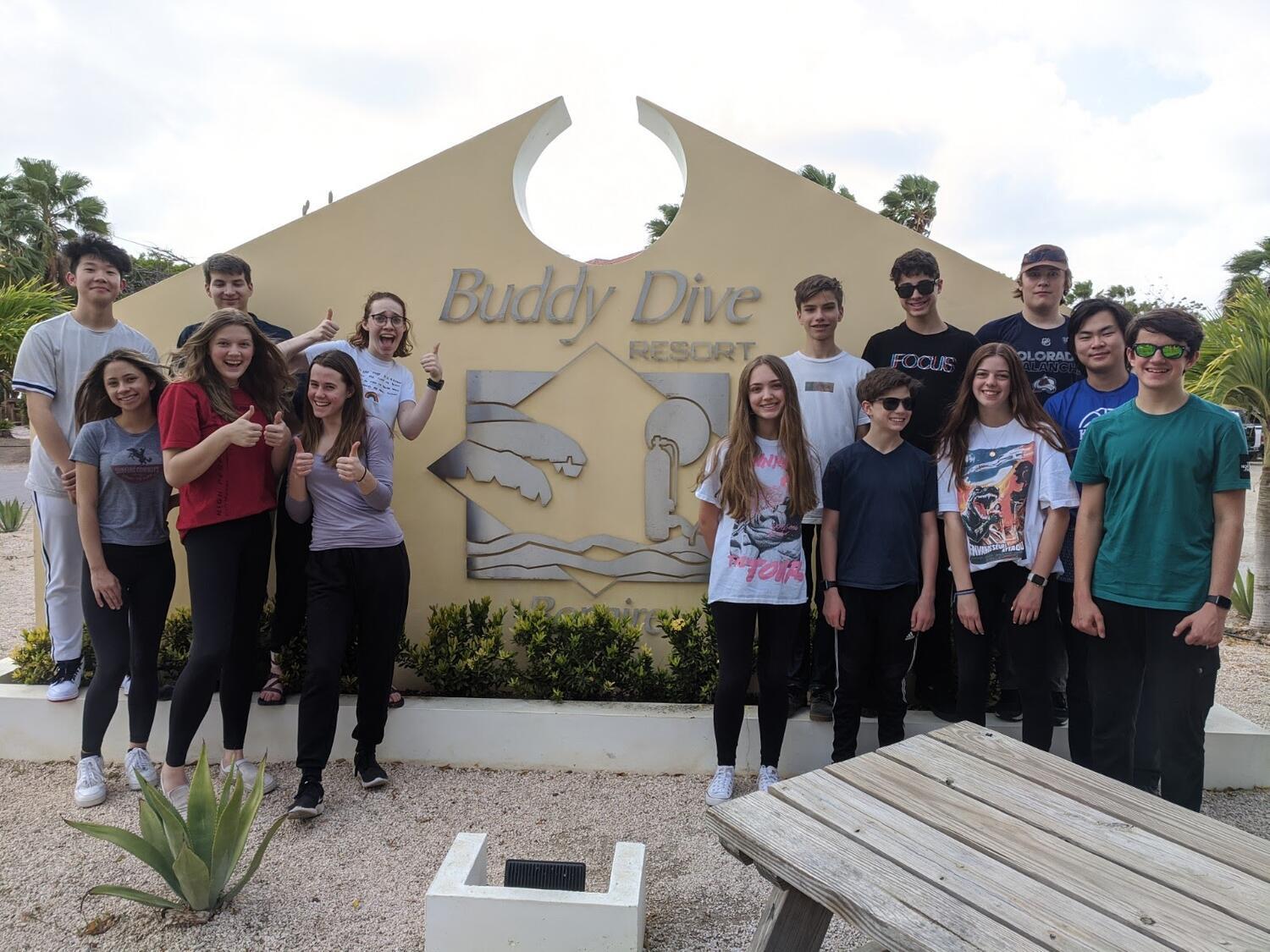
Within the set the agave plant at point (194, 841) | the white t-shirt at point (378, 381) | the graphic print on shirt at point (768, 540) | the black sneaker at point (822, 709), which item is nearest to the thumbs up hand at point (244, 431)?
the white t-shirt at point (378, 381)

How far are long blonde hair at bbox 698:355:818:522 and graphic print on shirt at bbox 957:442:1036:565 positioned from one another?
0.59 m

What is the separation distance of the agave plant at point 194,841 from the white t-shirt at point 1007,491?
2.59 m

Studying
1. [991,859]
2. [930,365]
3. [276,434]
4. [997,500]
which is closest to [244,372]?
[276,434]

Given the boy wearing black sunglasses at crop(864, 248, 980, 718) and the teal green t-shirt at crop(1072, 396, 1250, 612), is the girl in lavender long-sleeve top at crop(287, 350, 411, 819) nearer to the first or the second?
the boy wearing black sunglasses at crop(864, 248, 980, 718)

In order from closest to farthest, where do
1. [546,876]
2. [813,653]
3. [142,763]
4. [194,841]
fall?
[546,876] < [194,841] < [142,763] < [813,653]

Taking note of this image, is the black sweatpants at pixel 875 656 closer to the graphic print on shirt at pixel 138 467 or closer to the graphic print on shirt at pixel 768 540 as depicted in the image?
the graphic print on shirt at pixel 768 540

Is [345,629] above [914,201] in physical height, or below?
below

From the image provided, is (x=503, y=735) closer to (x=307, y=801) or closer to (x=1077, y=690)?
(x=307, y=801)

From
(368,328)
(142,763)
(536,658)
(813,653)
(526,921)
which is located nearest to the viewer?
(526,921)

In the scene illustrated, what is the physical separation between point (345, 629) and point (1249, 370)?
618 cm

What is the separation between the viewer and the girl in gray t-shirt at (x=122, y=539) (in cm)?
334

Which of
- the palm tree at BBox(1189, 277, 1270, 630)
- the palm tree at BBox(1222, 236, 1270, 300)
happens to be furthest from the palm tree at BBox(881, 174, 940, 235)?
the palm tree at BBox(1189, 277, 1270, 630)

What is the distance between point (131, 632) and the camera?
11.2 ft

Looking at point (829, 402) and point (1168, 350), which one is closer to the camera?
point (1168, 350)
